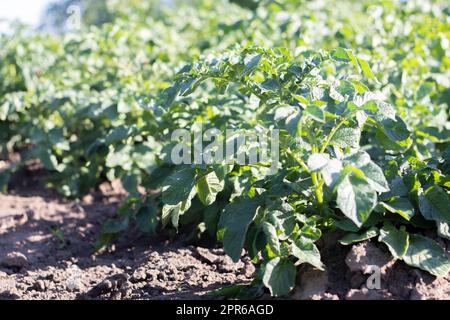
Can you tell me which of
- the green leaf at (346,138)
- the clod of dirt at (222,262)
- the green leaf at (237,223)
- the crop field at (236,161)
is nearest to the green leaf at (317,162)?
the crop field at (236,161)

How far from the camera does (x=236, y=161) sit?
2512 mm

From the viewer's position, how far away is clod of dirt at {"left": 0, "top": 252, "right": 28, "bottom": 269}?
3.10 meters

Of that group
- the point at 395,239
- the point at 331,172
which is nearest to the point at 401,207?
the point at 395,239

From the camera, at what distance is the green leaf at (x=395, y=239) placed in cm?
237

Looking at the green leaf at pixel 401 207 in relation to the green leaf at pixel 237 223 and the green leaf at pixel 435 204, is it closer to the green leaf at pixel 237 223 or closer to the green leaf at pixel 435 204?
the green leaf at pixel 435 204

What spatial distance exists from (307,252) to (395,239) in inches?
13.8

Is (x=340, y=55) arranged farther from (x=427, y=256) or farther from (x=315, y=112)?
(x=427, y=256)

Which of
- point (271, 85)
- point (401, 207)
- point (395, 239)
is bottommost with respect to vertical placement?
point (395, 239)

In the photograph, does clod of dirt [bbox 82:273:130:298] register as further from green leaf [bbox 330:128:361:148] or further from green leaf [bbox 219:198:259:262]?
green leaf [bbox 330:128:361:148]

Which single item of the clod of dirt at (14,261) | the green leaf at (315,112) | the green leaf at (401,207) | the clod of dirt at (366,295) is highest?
the green leaf at (315,112)

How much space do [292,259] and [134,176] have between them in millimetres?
1600
